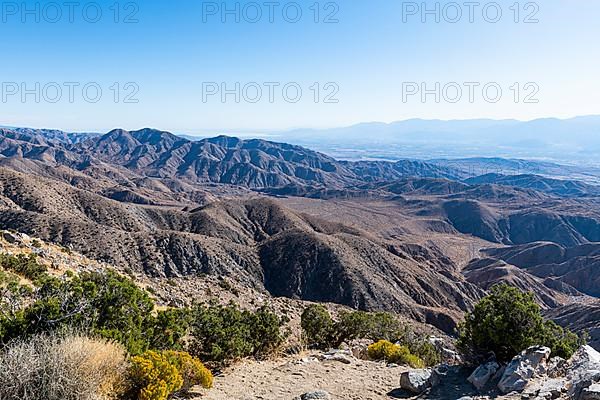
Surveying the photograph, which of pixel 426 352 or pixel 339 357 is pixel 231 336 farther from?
pixel 426 352

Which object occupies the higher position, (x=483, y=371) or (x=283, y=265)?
(x=483, y=371)

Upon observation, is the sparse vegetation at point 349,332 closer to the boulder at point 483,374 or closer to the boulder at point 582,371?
the boulder at point 483,374

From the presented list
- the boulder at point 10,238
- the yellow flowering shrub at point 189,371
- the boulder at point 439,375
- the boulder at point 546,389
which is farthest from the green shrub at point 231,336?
the boulder at point 10,238

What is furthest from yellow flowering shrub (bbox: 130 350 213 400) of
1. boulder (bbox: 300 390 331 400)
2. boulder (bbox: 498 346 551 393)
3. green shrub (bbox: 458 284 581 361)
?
green shrub (bbox: 458 284 581 361)

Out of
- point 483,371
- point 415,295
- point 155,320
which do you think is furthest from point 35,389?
point 415,295

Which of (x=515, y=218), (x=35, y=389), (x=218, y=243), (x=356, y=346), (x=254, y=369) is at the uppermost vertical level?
(x=35, y=389)

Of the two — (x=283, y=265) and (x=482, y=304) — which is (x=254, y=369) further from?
(x=283, y=265)

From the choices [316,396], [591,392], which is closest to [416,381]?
[316,396]

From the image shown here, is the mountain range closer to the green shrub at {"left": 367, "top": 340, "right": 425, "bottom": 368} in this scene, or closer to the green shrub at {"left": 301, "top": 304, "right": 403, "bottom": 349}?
the green shrub at {"left": 301, "top": 304, "right": 403, "bottom": 349}
